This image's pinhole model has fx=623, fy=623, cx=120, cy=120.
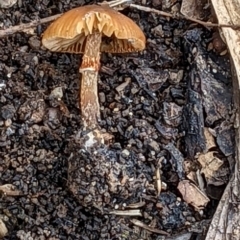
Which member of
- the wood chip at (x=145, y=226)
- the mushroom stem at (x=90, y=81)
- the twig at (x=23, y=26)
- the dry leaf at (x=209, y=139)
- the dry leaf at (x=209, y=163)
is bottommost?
the wood chip at (x=145, y=226)

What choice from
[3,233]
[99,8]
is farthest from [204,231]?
[99,8]

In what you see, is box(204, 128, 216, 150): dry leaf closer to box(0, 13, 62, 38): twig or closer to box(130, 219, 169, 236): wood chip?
box(130, 219, 169, 236): wood chip

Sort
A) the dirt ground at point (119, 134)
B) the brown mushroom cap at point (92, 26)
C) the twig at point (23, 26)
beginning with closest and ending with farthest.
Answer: the brown mushroom cap at point (92, 26), the dirt ground at point (119, 134), the twig at point (23, 26)

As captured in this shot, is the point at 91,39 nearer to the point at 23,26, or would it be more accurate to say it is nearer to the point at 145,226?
the point at 23,26

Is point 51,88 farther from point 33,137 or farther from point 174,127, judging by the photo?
point 174,127

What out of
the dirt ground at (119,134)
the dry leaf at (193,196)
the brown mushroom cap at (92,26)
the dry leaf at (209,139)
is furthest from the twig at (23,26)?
the dry leaf at (193,196)

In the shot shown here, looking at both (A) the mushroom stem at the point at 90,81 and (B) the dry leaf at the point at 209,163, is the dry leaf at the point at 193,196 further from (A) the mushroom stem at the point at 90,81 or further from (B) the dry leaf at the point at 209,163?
(A) the mushroom stem at the point at 90,81

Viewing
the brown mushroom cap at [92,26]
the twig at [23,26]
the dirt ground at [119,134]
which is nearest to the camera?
the brown mushroom cap at [92,26]
